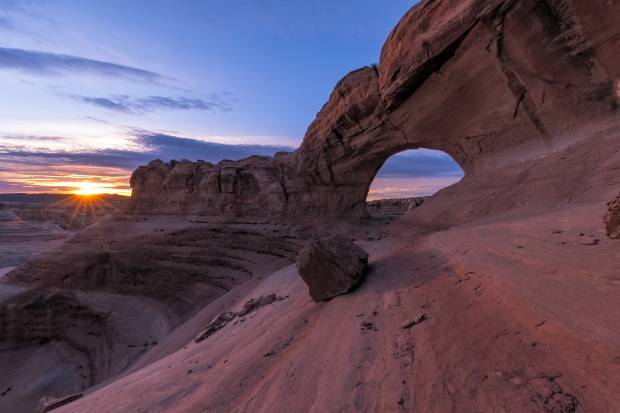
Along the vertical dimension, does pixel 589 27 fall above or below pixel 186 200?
above

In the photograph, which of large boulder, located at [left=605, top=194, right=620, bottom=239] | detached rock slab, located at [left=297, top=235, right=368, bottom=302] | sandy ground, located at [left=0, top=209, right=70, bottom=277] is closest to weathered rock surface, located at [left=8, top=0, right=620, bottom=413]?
large boulder, located at [left=605, top=194, right=620, bottom=239]

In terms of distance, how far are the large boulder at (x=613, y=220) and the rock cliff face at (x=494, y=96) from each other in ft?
6.86

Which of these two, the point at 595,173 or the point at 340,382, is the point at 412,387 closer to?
the point at 340,382

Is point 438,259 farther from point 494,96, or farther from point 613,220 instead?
point 494,96

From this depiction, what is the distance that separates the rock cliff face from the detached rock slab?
335 cm

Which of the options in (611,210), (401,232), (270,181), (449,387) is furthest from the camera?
(270,181)

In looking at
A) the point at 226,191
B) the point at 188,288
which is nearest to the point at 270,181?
the point at 226,191

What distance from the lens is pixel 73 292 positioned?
15.2 meters

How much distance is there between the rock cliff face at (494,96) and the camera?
6070 millimetres

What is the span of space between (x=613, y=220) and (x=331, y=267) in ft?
9.25

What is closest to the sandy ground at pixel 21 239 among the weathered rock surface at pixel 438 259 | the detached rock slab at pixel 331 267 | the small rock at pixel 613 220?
the weathered rock surface at pixel 438 259

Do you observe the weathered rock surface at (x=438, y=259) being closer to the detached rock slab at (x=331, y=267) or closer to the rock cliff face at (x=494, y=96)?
the rock cliff face at (x=494, y=96)

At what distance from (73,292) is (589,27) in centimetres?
1991

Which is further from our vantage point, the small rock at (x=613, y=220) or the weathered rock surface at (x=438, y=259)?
the small rock at (x=613, y=220)
